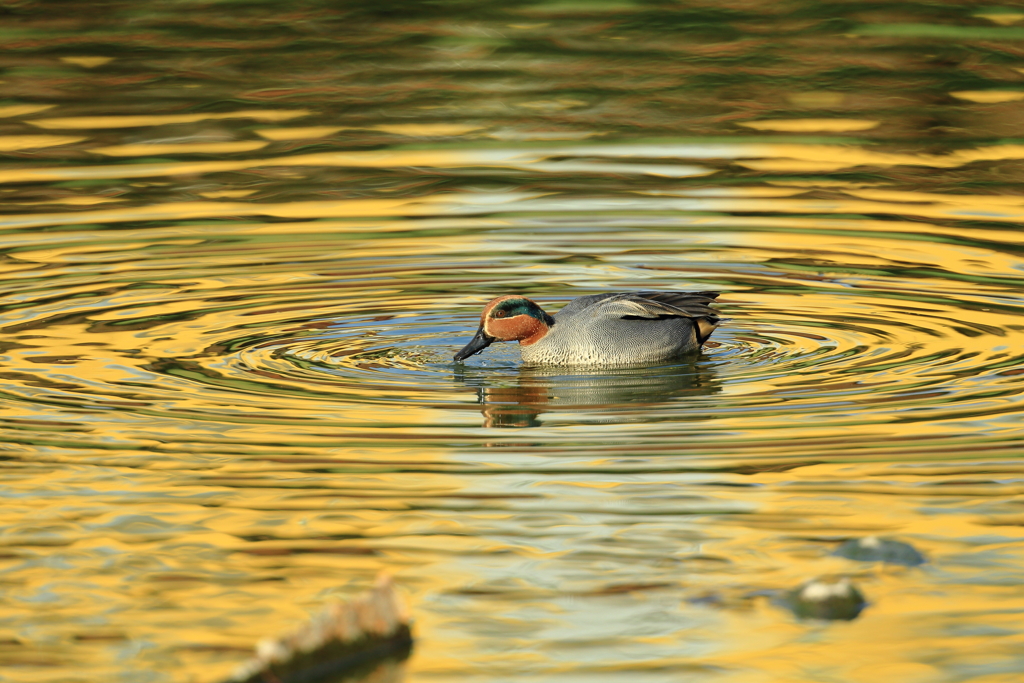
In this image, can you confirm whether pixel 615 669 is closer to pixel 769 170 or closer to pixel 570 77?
pixel 769 170

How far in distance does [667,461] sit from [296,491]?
1886 mm

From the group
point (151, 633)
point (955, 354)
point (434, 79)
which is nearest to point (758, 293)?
point (955, 354)

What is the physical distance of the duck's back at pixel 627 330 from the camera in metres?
11.5

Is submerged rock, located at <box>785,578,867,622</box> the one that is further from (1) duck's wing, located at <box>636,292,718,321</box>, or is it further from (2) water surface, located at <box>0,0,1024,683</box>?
(1) duck's wing, located at <box>636,292,718,321</box>

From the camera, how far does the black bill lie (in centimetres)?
1148

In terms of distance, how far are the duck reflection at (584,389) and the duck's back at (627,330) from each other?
100 mm

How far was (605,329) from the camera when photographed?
11461 millimetres

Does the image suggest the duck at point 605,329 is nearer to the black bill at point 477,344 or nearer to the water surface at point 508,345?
the black bill at point 477,344

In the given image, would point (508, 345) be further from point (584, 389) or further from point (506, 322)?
point (584, 389)

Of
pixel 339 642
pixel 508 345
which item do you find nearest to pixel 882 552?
pixel 339 642

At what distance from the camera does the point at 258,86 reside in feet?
72.0

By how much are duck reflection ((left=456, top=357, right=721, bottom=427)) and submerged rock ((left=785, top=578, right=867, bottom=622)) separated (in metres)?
3.10

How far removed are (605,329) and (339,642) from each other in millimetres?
5428

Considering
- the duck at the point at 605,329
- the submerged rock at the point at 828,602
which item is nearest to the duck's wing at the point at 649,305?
the duck at the point at 605,329
